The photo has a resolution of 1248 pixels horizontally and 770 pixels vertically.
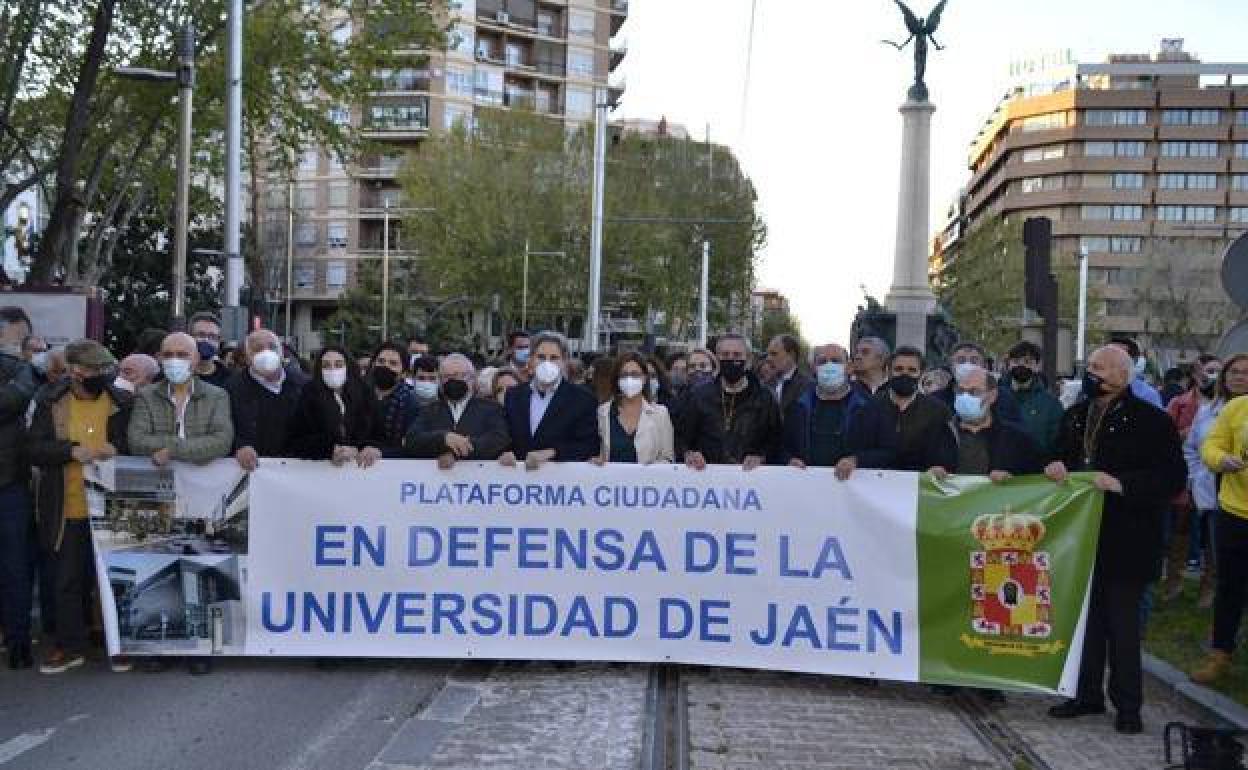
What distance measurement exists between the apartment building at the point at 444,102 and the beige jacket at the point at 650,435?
239ft

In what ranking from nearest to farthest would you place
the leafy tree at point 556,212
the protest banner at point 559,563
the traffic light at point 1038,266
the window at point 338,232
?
the protest banner at point 559,563 → the traffic light at point 1038,266 → the leafy tree at point 556,212 → the window at point 338,232

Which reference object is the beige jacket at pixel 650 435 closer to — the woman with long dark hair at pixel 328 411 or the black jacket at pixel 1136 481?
the woman with long dark hair at pixel 328 411

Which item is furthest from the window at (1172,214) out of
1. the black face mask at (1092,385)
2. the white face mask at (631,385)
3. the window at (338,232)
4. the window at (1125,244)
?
the white face mask at (631,385)

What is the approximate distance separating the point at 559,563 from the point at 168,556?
2.27 meters

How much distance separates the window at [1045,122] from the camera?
383ft

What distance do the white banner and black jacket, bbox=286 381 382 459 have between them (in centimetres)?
36

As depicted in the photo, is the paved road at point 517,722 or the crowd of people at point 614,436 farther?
the crowd of people at point 614,436

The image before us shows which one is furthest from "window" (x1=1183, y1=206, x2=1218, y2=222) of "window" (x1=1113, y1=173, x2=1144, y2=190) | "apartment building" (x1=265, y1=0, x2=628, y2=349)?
"apartment building" (x1=265, y1=0, x2=628, y2=349)

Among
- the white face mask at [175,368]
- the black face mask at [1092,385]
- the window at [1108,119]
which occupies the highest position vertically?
the window at [1108,119]

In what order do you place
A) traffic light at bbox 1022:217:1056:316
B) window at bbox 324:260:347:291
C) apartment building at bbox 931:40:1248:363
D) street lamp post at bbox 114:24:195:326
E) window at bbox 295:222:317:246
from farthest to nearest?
apartment building at bbox 931:40:1248:363 < window at bbox 324:260:347:291 < window at bbox 295:222:317:246 < street lamp post at bbox 114:24:195:326 < traffic light at bbox 1022:217:1056:316

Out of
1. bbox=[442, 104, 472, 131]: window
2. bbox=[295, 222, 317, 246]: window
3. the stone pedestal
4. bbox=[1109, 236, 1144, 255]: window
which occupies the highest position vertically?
bbox=[442, 104, 472, 131]: window

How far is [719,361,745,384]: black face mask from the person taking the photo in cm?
823

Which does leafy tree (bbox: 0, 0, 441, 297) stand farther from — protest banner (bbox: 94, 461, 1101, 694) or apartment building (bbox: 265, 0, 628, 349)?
apartment building (bbox: 265, 0, 628, 349)

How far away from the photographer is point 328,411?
812cm
